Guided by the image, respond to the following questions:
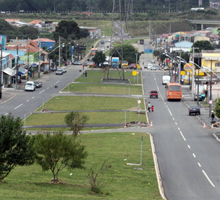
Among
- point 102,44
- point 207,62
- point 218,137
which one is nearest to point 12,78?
point 207,62

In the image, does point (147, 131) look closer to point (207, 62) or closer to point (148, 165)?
point (148, 165)

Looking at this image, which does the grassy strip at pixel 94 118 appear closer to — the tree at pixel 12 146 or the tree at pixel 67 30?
the tree at pixel 12 146

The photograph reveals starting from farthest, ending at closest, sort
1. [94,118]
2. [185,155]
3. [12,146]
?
[94,118], [185,155], [12,146]

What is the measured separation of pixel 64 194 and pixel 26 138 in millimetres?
3406

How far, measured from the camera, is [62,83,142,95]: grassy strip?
283ft

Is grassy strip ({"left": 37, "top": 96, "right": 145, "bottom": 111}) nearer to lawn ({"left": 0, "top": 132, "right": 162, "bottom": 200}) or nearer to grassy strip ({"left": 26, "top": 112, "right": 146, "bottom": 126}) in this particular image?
grassy strip ({"left": 26, "top": 112, "right": 146, "bottom": 126})

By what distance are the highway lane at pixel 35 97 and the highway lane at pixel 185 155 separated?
602 inches

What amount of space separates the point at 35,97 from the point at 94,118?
2051cm

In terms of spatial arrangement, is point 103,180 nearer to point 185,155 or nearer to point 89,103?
point 185,155

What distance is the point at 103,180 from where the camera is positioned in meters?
29.6

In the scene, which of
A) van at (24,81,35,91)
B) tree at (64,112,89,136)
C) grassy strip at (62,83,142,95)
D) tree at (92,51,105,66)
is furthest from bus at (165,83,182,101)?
tree at (92,51,105,66)

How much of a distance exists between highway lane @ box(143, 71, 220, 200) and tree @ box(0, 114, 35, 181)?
7.70 meters

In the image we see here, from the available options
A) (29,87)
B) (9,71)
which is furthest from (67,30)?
(29,87)

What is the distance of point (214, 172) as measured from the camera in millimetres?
33281
